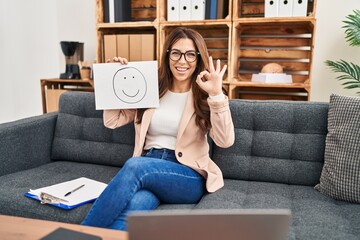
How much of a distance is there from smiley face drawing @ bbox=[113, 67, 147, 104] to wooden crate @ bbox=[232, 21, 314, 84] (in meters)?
1.05

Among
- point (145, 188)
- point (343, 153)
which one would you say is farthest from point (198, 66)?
point (343, 153)

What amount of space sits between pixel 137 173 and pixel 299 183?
2.63 ft

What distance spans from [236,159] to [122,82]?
677 millimetres

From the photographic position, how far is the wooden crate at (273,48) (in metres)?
2.51

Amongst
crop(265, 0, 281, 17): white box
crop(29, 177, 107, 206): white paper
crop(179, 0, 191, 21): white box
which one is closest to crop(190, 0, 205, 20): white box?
crop(179, 0, 191, 21): white box

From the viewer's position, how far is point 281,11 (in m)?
2.21

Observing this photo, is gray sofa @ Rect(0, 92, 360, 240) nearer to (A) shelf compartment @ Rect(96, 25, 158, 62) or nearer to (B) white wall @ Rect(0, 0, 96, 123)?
(A) shelf compartment @ Rect(96, 25, 158, 62)

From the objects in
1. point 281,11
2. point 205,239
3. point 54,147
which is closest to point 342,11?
point 281,11

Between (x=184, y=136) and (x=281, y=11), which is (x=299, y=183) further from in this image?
(x=281, y=11)

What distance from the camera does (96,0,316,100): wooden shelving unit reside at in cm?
238

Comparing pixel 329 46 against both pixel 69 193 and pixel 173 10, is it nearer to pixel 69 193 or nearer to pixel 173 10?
pixel 173 10

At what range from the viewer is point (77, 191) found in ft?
4.75

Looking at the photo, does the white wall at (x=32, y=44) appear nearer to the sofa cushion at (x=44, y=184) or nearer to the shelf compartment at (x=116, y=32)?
the shelf compartment at (x=116, y=32)

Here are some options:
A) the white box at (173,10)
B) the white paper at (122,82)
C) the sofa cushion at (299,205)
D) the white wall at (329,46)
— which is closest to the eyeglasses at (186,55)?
the white paper at (122,82)
